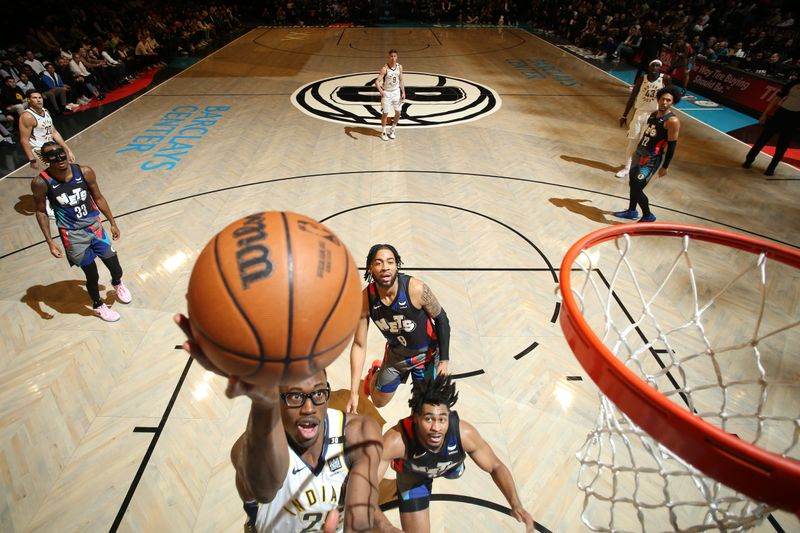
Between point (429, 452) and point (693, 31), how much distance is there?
698 inches

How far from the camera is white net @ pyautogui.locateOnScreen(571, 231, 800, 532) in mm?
2467

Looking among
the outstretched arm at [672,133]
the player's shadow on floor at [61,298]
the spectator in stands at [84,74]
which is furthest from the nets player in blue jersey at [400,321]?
the spectator in stands at [84,74]

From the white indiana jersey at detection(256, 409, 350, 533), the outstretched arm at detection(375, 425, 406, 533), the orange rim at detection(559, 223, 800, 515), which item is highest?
the orange rim at detection(559, 223, 800, 515)

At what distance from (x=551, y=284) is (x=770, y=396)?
2064mm

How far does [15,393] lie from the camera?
3.54 meters

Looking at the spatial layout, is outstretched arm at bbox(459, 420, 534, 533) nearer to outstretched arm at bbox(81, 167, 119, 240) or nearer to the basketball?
the basketball

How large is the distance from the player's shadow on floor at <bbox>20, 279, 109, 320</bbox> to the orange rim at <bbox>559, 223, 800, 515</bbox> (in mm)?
4671

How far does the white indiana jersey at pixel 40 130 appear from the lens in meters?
5.28

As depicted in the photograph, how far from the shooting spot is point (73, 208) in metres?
3.72

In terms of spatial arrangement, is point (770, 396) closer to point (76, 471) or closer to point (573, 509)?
point (573, 509)

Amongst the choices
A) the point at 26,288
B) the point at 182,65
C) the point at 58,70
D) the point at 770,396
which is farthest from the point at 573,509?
the point at 182,65

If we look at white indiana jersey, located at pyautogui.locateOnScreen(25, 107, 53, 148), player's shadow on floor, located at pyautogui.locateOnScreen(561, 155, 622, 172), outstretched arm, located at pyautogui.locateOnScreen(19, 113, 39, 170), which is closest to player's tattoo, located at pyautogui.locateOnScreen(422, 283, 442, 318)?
outstretched arm, located at pyautogui.locateOnScreen(19, 113, 39, 170)

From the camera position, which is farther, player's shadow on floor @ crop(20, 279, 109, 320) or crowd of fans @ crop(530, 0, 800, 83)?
crowd of fans @ crop(530, 0, 800, 83)

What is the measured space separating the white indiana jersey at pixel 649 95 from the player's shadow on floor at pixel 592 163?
994mm
